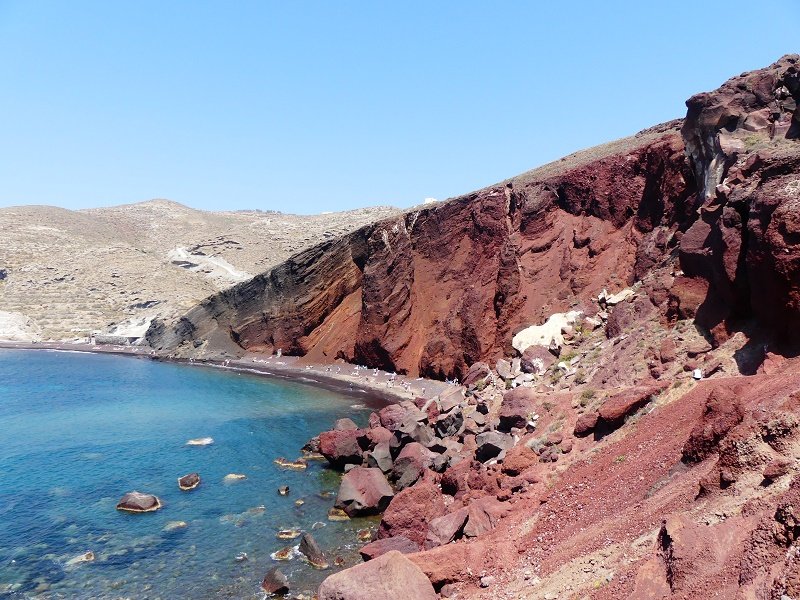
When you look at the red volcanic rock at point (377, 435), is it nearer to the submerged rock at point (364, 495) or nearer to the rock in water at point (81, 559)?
the submerged rock at point (364, 495)

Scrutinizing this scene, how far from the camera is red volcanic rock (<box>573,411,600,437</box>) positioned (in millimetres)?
19438

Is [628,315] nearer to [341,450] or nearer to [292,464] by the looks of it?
[341,450]

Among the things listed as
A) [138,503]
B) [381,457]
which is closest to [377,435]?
[381,457]

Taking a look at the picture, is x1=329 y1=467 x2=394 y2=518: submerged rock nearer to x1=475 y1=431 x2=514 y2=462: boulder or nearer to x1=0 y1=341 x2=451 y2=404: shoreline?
x1=475 y1=431 x2=514 y2=462: boulder

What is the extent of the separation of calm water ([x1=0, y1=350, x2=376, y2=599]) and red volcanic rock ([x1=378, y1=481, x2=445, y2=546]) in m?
1.88

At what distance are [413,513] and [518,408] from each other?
274 inches

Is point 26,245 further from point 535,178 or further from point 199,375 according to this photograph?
point 535,178

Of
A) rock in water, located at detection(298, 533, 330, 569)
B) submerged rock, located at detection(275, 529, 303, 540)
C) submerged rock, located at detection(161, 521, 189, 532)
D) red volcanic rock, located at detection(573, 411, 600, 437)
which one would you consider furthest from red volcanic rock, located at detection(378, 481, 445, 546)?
submerged rock, located at detection(161, 521, 189, 532)

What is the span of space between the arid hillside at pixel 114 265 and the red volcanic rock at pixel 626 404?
7497cm

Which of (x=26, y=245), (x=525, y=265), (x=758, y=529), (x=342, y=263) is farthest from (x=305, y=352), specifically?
(x=26, y=245)

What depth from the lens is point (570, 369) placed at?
26.0 meters

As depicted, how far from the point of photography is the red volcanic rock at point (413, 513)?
19.2 m

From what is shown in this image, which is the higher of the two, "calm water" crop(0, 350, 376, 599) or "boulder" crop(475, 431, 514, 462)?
"boulder" crop(475, 431, 514, 462)

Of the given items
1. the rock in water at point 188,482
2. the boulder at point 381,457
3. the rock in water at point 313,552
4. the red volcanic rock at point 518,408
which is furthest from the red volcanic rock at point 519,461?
the rock in water at point 188,482
